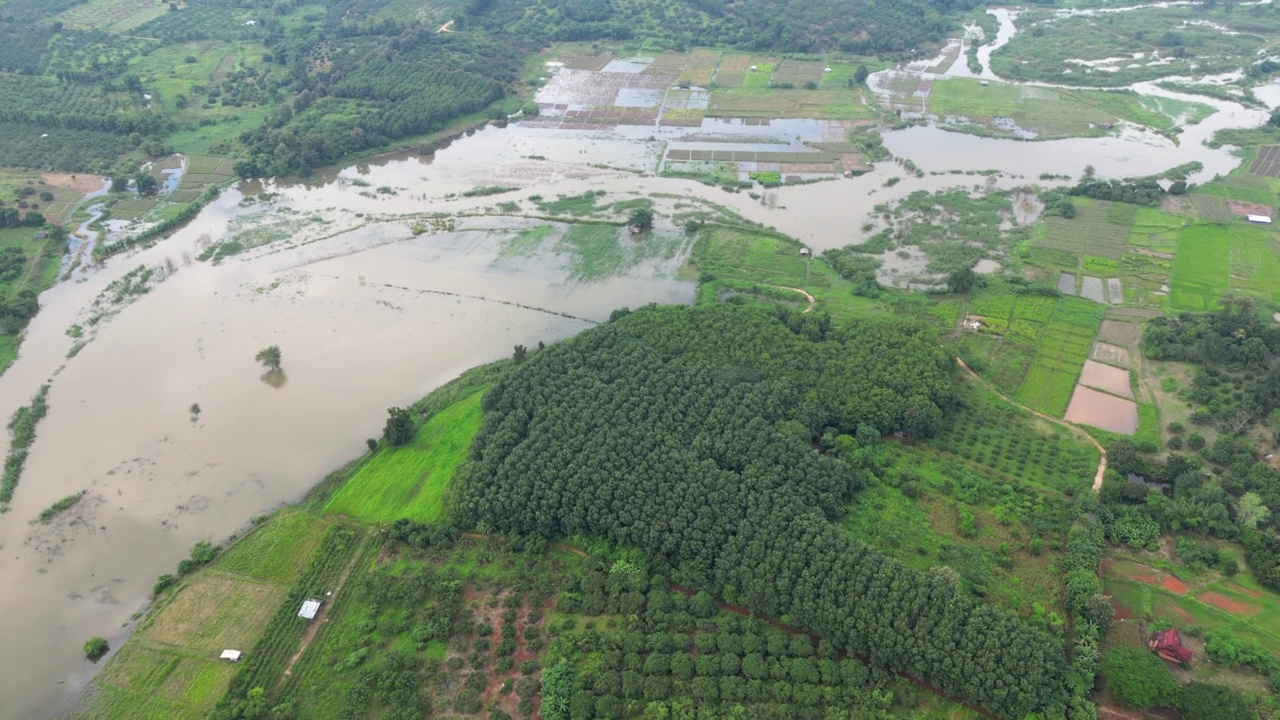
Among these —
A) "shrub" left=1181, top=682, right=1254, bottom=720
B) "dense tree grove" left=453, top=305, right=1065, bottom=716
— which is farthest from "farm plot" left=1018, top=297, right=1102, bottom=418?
"shrub" left=1181, top=682, right=1254, bottom=720

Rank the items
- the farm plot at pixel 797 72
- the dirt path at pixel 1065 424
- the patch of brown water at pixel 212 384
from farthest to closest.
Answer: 1. the farm plot at pixel 797 72
2. the dirt path at pixel 1065 424
3. the patch of brown water at pixel 212 384

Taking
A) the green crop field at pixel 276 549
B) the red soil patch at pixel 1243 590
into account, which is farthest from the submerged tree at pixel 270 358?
the red soil patch at pixel 1243 590

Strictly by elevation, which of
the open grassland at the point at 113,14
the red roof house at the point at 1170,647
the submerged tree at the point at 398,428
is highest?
the open grassland at the point at 113,14

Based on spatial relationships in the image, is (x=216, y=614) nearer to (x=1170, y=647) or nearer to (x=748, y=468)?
(x=748, y=468)

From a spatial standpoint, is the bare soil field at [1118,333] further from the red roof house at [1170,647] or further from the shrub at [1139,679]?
the shrub at [1139,679]

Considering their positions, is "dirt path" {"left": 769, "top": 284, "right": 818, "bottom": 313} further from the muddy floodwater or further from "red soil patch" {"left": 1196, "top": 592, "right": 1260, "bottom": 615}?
"red soil patch" {"left": 1196, "top": 592, "right": 1260, "bottom": 615}

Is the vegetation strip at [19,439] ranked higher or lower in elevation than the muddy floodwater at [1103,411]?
higher

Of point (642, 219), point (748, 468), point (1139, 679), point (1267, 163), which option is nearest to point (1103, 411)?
point (1139, 679)
